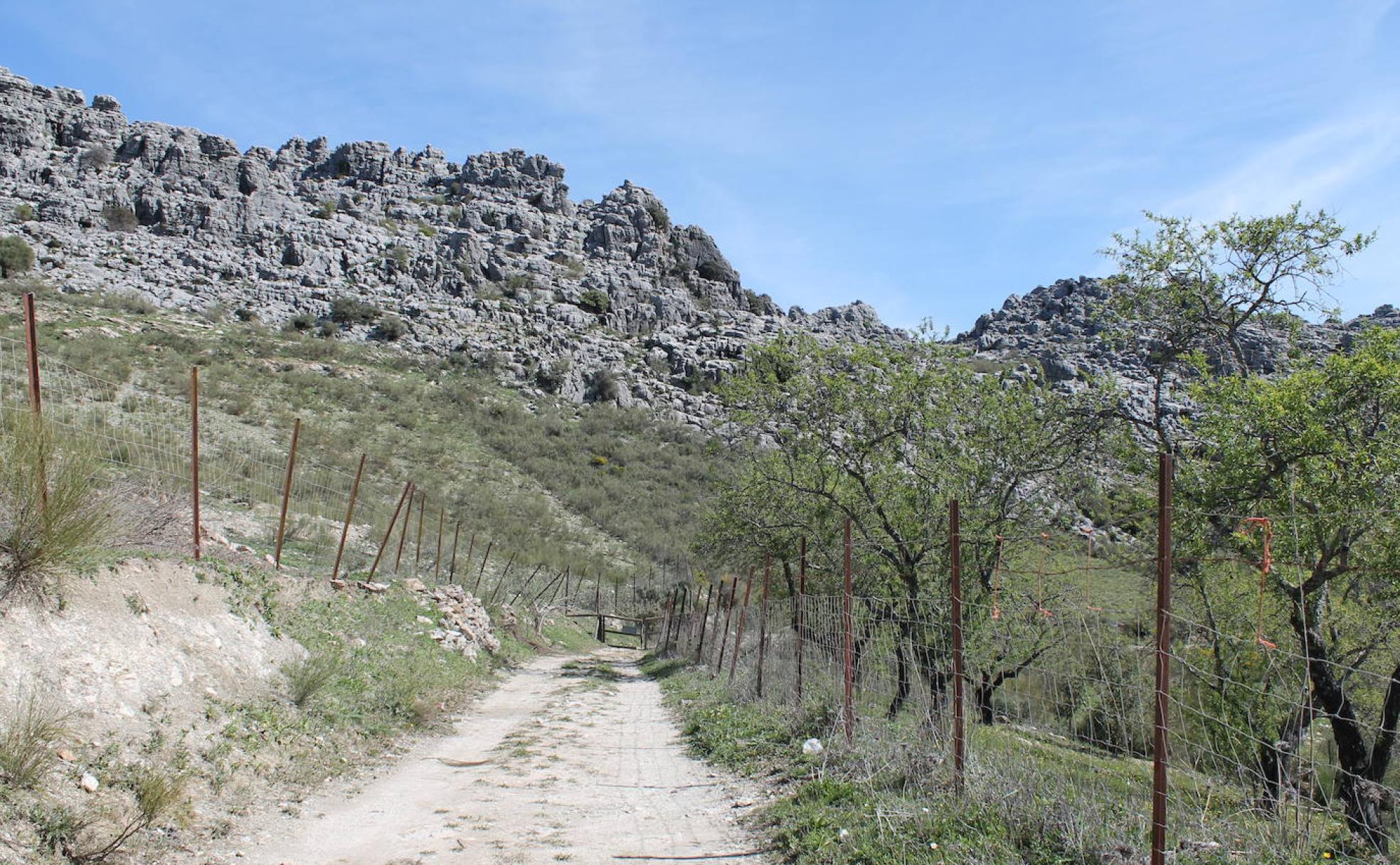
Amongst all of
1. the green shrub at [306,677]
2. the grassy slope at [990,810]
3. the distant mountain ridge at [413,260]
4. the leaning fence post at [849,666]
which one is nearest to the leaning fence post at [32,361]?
the green shrub at [306,677]

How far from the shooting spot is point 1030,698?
5.61 m

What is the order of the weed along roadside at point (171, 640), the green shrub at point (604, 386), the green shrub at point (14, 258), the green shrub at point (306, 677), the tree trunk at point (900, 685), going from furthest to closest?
the green shrub at point (604, 386) → the green shrub at point (14, 258) → the tree trunk at point (900, 685) → the green shrub at point (306, 677) → the weed along roadside at point (171, 640)

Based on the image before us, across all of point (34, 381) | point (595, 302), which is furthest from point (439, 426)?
point (34, 381)

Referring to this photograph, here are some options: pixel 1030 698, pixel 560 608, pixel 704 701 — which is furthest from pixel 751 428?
pixel 560 608

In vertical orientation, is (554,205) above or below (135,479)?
above

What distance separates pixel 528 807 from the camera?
665 cm

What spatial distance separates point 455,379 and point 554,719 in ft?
150

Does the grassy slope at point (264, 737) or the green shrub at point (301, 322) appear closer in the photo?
the grassy slope at point (264, 737)

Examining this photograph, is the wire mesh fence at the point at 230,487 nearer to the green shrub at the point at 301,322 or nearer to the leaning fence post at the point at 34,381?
the leaning fence post at the point at 34,381

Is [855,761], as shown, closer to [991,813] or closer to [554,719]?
[991,813]

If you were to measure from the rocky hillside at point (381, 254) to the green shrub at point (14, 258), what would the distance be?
1119 millimetres

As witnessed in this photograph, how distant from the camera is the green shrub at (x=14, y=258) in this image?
154 feet

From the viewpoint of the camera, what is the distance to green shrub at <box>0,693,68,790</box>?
4.44 metres

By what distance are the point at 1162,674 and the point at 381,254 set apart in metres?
73.1
